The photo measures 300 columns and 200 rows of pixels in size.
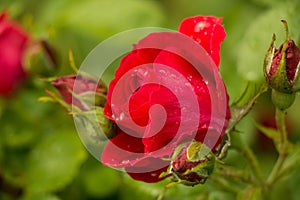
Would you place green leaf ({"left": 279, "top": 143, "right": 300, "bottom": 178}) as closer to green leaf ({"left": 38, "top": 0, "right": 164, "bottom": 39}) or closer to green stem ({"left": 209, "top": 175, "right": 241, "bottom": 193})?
green stem ({"left": 209, "top": 175, "right": 241, "bottom": 193})

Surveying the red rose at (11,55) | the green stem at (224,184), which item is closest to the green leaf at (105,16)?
the red rose at (11,55)

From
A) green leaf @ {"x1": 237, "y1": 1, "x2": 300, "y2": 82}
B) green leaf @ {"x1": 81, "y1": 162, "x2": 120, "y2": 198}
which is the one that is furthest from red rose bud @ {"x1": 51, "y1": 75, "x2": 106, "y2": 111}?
green leaf @ {"x1": 81, "y1": 162, "x2": 120, "y2": 198}

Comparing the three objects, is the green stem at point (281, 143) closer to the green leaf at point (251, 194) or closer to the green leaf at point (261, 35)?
the green leaf at point (251, 194)

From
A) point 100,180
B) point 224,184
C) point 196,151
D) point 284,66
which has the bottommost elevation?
point 100,180

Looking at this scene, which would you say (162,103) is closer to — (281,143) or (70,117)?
(281,143)

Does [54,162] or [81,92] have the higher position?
[81,92]

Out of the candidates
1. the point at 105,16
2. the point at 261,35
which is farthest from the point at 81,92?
the point at 105,16

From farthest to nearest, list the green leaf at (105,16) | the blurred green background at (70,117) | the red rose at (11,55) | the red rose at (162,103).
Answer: the green leaf at (105,16)
the red rose at (11,55)
the blurred green background at (70,117)
the red rose at (162,103)

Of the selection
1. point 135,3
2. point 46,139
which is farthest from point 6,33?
point 135,3
